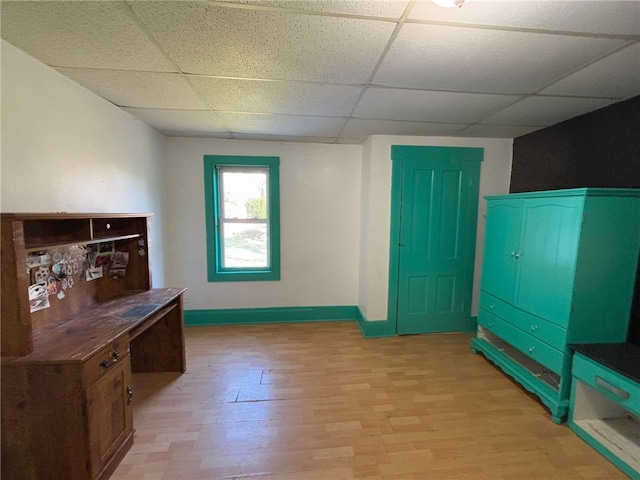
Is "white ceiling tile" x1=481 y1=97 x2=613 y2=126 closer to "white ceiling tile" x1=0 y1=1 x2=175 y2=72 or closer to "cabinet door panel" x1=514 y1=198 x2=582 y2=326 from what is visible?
"cabinet door panel" x1=514 y1=198 x2=582 y2=326

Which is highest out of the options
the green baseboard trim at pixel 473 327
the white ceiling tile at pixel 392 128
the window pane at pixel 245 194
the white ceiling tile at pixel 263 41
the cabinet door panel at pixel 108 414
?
the white ceiling tile at pixel 392 128

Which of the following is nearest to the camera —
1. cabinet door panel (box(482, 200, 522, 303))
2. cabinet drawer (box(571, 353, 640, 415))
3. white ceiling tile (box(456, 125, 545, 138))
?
cabinet drawer (box(571, 353, 640, 415))

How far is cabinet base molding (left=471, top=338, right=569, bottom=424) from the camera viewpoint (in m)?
1.92

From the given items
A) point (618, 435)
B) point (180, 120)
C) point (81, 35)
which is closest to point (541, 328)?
point (618, 435)

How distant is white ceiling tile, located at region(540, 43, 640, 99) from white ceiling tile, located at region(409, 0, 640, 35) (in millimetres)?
291

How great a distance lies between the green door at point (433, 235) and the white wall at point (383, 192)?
87 millimetres

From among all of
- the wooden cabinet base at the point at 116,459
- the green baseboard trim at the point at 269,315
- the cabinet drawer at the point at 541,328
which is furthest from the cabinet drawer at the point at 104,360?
the cabinet drawer at the point at 541,328

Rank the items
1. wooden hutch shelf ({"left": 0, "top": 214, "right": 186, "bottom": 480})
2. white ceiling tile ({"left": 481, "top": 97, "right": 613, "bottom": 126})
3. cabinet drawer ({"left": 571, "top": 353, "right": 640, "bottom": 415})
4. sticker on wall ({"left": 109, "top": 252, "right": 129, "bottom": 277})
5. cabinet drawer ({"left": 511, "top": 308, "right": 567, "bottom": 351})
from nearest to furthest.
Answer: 1. wooden hutch shelf ({"left": 0, "top": 214, "right": 186, "bottom": 480})
2. cabinet drawer ({"left": 571, "top": 353, "right": 640, "bottom": 415})
3. cabinet drawer ({"left": 511, "top": 308, "right": 567, "bottom": 351})
4. white ceiling tile ({"left": 481, "top": 97, "right": 613, "bottom": 126})
5. sticker on wall ({"left": 109, "top": 252, "right": 129, "bottom": 277})

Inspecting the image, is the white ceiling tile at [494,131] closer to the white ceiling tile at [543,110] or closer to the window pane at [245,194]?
the white ceiling tile at [543,110]

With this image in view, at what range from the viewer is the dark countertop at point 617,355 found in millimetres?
1590

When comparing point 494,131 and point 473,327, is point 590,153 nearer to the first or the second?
point 494,131

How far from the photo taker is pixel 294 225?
350 cm

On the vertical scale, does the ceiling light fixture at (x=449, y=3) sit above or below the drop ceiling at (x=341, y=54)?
below

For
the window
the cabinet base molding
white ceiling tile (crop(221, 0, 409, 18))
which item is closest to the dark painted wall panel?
the cabinet base molding
